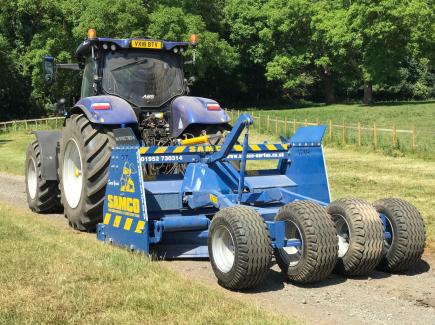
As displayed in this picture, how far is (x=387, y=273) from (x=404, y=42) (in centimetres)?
4345

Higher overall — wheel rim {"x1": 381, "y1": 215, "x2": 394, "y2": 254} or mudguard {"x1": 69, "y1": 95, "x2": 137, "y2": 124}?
mudguard {"x1": 69, "y1": 95, "x2": 137, "y2": 124}

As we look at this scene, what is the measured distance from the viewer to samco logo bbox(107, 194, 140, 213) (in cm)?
599

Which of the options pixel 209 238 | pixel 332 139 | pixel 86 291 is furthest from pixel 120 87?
pixel 332 139

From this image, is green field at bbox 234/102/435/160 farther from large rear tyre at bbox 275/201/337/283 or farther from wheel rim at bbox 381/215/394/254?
large rear tyre at bbox 275/201/337/283

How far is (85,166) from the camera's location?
6.97 m

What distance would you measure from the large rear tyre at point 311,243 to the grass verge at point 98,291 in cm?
75

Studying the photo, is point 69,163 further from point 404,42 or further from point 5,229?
point 404,42

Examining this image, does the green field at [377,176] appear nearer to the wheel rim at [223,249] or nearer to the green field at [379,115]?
the wheel rim at [223,249]

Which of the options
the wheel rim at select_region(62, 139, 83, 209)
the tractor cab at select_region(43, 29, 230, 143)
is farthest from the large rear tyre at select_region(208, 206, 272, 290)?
the wheel rim at select_region(62, 139, 83, 209)

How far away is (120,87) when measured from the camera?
824 cm

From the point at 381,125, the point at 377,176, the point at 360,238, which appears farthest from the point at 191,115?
the point at 381,125

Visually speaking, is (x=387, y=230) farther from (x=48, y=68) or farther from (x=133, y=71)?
(x=48, y=68)

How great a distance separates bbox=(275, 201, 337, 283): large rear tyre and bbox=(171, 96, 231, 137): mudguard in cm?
276

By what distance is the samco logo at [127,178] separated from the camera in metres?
6.10
